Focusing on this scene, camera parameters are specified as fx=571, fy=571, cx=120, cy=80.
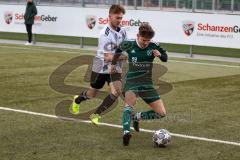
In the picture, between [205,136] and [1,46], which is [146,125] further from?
[1,46]

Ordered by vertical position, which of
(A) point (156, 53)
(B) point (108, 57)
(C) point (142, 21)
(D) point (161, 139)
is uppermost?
(A) point (156, 53)

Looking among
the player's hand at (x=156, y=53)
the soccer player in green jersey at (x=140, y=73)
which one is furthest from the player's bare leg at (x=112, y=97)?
the player's hand at (x=156, y=53)

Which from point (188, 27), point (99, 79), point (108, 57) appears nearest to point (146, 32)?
point (108, 57)

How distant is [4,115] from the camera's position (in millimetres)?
10125

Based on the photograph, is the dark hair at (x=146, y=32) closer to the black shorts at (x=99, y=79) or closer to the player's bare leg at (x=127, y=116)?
the player's bare leg at (x=127, y=116)

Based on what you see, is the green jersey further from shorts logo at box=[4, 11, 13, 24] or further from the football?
shorts logo at box=[4, 11, 13, 24]

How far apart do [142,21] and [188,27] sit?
2.02 m

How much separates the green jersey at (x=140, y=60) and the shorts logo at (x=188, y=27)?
571 inches

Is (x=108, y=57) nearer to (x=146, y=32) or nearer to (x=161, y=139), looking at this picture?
(x=146, y=32)

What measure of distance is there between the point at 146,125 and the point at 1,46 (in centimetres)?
1643

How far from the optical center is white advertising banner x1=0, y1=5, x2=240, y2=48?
21.8 metres

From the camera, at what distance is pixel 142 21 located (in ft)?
77.2

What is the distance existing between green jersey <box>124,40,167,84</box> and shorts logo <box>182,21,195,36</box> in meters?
14.5

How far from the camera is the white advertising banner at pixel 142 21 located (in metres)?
21.8
